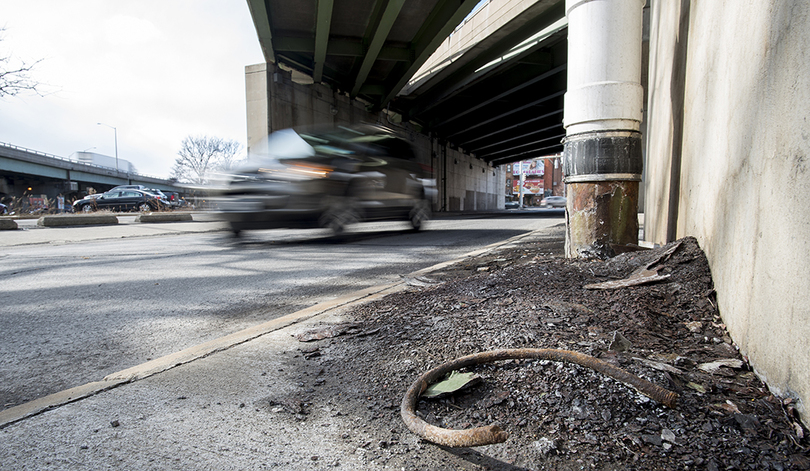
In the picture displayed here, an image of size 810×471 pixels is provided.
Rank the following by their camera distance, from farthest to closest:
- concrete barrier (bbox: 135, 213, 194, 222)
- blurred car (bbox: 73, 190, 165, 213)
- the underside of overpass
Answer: blurred car (bbox: 73, 190, 165, 213), the underside of overpass, concrete barrier (bbox: 135, 213, 194, 222)

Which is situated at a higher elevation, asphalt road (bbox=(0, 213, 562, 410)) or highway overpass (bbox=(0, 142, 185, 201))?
highway overpass (bbox=(0, 142, 185, 201))

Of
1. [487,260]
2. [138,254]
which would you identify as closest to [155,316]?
[487,260]

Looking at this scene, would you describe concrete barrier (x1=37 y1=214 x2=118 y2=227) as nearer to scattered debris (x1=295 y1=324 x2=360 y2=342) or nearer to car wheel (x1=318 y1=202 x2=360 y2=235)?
car wheel (x1=318 y1=202 x2=360 y2=235)

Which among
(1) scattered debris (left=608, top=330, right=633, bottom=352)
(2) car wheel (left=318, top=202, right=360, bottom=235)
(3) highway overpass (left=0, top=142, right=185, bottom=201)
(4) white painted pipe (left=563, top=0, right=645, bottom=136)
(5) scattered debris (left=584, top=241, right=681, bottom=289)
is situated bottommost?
(1) scattered debris (left=608, top=330, right=633, bottom=352)

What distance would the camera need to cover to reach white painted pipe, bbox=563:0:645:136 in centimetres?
326

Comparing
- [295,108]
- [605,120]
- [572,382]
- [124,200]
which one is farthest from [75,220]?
[124,200]

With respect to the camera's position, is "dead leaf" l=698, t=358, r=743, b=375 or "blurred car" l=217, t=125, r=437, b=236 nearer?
"dead leaf" l=698, t=358, r=743, b=375

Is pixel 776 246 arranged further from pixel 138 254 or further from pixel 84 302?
pixel 138 254

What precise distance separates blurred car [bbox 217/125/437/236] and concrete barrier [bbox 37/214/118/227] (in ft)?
28.2

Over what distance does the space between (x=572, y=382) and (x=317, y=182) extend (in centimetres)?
582

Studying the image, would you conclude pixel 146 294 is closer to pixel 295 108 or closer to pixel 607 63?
pixel 607 63

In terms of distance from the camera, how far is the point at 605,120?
11.1ft

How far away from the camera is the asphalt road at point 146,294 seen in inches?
85.0

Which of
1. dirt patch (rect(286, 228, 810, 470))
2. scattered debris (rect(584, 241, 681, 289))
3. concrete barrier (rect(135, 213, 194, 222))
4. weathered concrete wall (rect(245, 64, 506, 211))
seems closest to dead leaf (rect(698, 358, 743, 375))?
dirt patch (rect(286, 228, 810, 470))
